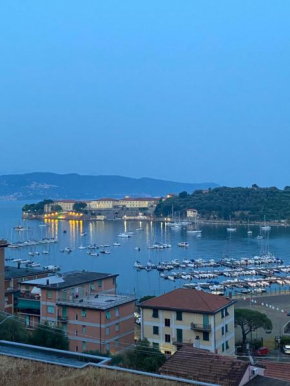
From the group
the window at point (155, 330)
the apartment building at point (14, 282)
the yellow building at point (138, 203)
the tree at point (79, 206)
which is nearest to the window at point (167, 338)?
the window at point (155, 330)

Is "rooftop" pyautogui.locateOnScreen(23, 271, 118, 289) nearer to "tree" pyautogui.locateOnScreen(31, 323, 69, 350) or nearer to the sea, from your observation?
"tree" pyautogui.locateOnScreen(31, 323, 69, 350)

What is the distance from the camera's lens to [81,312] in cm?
634

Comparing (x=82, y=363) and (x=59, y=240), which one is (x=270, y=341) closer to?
(x=82, y=363)

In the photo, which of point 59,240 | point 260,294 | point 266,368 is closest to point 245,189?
point 59,240

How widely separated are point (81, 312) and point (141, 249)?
16.9 meters

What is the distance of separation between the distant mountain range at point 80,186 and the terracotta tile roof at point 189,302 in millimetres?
105026

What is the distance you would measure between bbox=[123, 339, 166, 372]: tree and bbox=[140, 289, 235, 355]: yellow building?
2.51ft

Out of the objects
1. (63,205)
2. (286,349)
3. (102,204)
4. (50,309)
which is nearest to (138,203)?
(102,204)

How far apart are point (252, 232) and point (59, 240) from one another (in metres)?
11.3

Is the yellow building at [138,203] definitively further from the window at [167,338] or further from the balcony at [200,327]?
the balcony at [200,327]

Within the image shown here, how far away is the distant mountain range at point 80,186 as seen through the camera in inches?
4614

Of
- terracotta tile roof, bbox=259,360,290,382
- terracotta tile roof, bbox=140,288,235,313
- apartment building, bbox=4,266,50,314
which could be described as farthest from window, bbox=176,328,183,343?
apartment building, bbox=4,266,50,314

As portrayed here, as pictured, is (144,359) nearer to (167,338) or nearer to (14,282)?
(167,338)

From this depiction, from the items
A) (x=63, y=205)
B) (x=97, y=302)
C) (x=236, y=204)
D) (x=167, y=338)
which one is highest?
(x=63, y=205)
